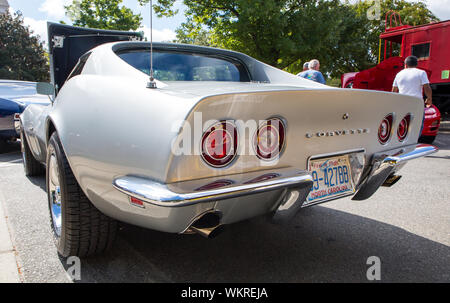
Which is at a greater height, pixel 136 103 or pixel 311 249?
pixel 136 103

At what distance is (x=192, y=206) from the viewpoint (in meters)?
1.46

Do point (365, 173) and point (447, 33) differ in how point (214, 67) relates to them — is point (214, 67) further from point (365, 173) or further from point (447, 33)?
point (447, 33)

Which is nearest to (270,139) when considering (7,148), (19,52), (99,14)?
(7,148)

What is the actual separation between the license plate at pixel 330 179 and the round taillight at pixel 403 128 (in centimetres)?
61

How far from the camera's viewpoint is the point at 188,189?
141 cm

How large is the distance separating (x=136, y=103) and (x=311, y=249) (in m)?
1.52

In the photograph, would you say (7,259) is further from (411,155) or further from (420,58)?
(420,58)

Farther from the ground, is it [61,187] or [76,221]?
[61,187]

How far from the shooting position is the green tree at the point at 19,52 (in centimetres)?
2972

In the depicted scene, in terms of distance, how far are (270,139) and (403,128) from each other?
128cm

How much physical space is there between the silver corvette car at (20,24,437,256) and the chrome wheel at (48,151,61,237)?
11mm

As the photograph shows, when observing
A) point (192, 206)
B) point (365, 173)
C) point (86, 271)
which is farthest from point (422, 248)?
point (86, 271)
